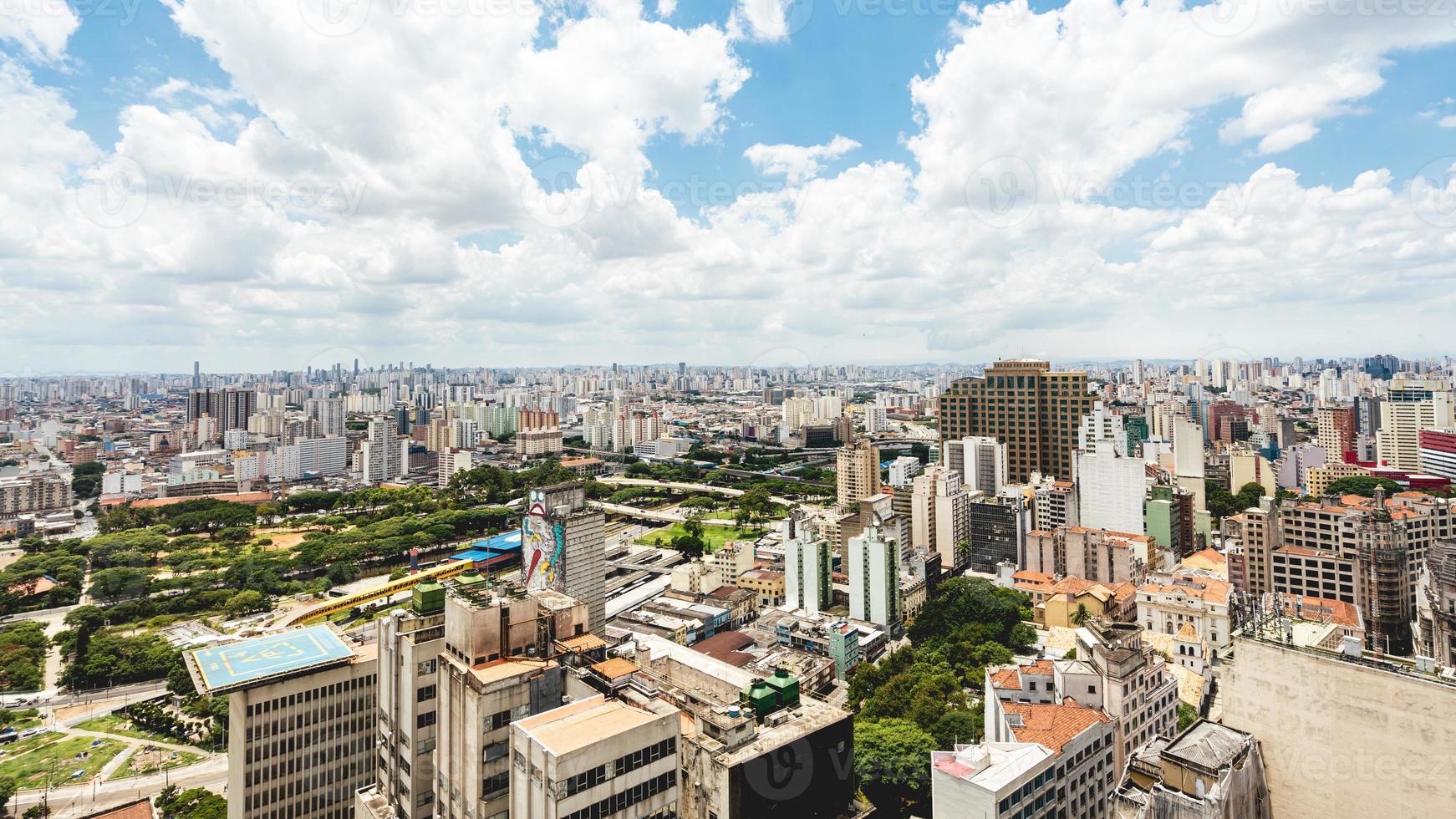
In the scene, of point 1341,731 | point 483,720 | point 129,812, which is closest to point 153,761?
point 129,812

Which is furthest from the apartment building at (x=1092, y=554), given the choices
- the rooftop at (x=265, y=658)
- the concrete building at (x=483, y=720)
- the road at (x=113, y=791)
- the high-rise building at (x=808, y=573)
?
the road at (x=113, y=791)

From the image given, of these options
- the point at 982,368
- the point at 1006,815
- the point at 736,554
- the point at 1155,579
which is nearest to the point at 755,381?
the point at 982,368

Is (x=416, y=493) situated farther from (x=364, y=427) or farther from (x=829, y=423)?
(x=829, y=423)

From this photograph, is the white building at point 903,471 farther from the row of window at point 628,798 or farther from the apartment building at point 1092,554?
the row of window at point 628,798

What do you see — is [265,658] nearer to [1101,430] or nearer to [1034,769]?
[1034,769]

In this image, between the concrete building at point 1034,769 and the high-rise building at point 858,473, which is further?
the high-rise building at point 858,473

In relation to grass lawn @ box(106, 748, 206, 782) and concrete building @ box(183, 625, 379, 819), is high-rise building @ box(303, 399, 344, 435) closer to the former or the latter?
grass lawn @ box(106, 748, 206, 782)

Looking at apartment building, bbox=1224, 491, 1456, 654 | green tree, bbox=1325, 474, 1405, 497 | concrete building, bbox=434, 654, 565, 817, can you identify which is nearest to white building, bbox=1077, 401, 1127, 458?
apartment building, bbox=1224, 491, 1456, 654
